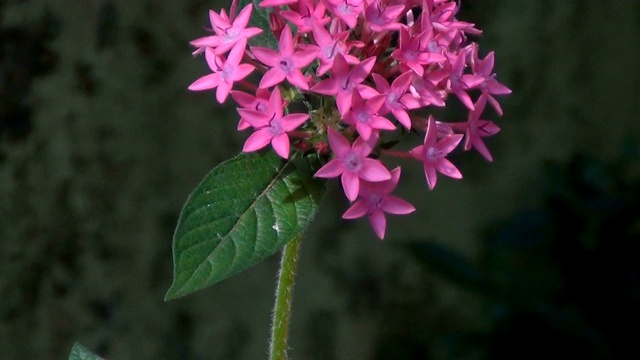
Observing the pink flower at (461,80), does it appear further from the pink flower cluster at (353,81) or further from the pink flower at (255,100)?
the pink flower at (255,100)

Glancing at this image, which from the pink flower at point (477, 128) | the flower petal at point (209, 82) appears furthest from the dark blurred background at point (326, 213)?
the pink flower at point (477, 128)

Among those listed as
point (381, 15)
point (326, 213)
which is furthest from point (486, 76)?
point (326, 213)

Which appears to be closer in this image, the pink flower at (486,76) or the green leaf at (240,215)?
the green leaf at (240,215)

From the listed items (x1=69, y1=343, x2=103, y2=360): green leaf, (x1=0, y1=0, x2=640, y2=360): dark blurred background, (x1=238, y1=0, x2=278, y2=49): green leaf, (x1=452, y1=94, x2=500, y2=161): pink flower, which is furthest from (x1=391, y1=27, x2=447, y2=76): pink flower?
(x1=0, y1=0, x2=640, y2=360): dark blurred background

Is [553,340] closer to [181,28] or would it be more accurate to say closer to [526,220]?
[526,220]

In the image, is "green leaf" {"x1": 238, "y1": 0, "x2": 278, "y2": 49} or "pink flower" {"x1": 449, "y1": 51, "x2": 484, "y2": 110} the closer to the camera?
"pink flower" {"x1": 449, "y1": 51, "x2": 484, "y2": 110}

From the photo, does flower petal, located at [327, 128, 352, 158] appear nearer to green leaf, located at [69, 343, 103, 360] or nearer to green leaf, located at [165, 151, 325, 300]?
green leaf, located at [165, 151, 325, 300]

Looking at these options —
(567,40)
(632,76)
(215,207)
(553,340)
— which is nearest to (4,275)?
(215,207)
